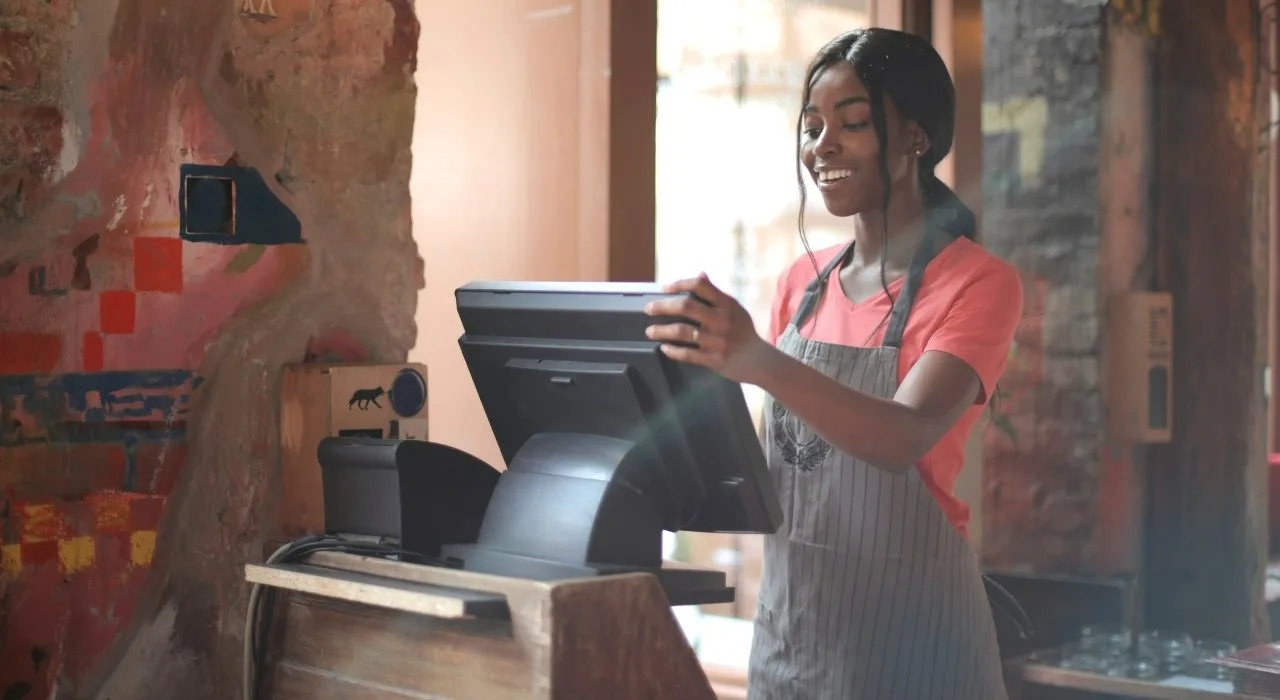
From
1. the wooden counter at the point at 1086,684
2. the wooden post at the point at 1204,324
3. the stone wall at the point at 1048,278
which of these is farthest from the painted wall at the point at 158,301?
the wooden post at the point at 1204,324

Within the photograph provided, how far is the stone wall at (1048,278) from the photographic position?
3.52 meters

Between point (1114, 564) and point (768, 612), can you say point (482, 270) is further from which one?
point (1114, 564)

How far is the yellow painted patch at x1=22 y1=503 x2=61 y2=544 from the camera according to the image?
1.69 metres

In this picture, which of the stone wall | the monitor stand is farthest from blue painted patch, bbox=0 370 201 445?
the stone wall

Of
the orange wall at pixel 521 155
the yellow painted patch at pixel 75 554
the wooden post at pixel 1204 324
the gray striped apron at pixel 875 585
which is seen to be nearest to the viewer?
the yellow painted patch at pixel 75 554

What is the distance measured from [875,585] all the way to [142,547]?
3.06ft

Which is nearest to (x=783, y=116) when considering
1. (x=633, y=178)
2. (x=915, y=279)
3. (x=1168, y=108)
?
(x=1168, y=108)

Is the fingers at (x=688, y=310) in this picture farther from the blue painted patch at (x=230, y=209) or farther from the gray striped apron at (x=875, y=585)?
the blue painted patch at (x=230, y=209)

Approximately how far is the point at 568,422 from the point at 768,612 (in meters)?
0.57

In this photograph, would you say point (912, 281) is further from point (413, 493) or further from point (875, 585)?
point (413, 493)

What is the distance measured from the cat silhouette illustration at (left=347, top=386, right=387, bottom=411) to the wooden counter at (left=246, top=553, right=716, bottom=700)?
38 centimetres

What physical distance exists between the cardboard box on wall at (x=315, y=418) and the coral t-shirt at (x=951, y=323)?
606 mm

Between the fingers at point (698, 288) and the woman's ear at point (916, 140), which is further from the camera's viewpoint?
the woman's ear at point (916, 140)

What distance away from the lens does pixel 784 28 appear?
14.3 ft
